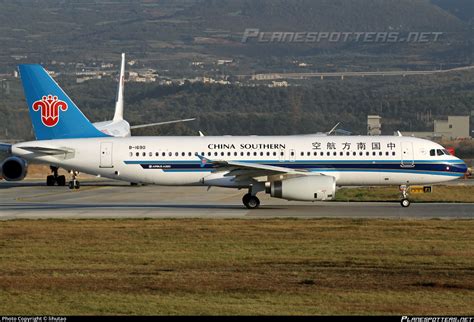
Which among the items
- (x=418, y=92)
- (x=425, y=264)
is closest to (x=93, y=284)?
(x=425, y=264)

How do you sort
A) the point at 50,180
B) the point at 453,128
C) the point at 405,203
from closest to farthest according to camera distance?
the point at 405,203
the point at 50,180
the point at 453,128

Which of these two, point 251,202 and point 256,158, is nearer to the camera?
point 251,202

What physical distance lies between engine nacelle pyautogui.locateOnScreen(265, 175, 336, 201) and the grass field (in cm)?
443

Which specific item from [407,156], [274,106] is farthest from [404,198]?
[274,106]

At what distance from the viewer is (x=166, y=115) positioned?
141 metres

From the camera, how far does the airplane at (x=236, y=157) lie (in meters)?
45.0

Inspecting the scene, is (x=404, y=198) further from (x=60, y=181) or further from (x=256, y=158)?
(x=60, y=181)

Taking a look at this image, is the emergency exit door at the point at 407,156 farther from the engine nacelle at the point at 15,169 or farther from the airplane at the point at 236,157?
the engine nacelle at the point at 15,169

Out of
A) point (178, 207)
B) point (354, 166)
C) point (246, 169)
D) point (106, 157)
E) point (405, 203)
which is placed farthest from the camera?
point (178, 207)

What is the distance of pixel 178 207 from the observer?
4666 centimetres

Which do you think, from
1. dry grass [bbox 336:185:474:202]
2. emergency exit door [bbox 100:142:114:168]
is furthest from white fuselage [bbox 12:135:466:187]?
dry grass [bbox 336:185:474:202]

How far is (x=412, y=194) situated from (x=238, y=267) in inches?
1095

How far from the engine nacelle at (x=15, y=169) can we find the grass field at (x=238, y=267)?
24.8 metres

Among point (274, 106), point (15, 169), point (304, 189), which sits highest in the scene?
point (274, 106)
